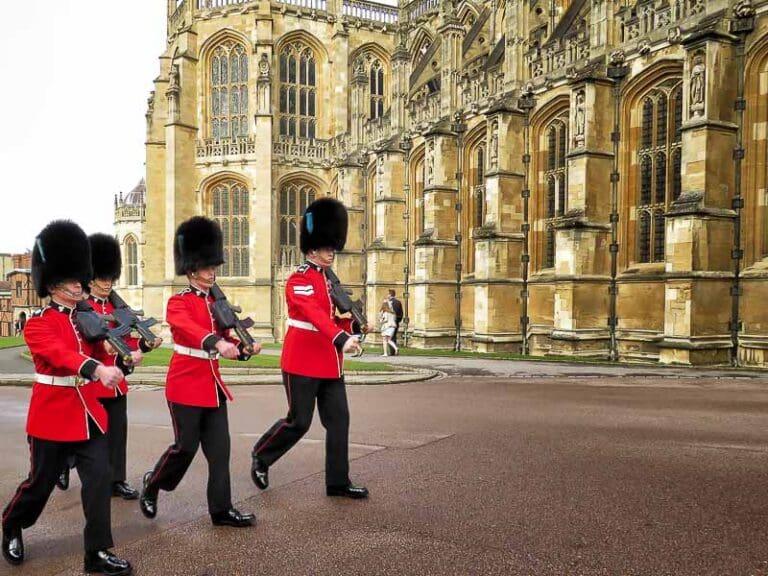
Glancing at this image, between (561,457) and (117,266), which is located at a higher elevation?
(117,266)

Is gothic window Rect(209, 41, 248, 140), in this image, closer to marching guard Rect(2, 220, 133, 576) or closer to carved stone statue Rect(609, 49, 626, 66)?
carved stone statue Rect(609, 49, 626, 66)

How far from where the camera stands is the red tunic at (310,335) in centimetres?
582

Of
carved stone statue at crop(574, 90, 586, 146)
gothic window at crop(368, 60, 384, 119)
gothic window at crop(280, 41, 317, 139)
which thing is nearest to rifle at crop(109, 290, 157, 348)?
carved stone statue at crop(574, 90, 586, 146)

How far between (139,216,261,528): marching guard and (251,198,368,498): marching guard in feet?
2.10

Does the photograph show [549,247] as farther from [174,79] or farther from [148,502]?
[174,79]

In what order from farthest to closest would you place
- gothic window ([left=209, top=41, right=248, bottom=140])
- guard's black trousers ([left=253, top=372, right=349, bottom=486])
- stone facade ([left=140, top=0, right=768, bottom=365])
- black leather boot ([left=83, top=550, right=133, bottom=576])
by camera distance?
gothic window ([left=209, top=41, right=248, bottom=140]) < stone facade ([left=140, top=0, right=768, bottom=365]) < guard's black trousers ([left=253, top=372, right=349, bottom=486]) < black leather boot ([left=83, top=550, right=133, bottom=576])

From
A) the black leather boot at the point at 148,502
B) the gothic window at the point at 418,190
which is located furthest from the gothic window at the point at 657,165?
the black leather boot at the point at 148,502

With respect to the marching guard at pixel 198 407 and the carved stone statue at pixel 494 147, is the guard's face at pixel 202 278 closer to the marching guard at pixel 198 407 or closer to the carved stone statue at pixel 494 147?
the marching guard at pixel 198 407

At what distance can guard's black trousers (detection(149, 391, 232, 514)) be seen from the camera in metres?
5.17

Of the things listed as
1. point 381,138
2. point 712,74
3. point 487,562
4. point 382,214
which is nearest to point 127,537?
point 487,562

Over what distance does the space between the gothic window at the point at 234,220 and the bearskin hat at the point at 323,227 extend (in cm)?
3022

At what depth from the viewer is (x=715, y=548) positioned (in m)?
4.42

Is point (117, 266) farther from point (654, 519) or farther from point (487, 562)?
point (654, 519)

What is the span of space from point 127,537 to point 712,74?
53.2 ft
